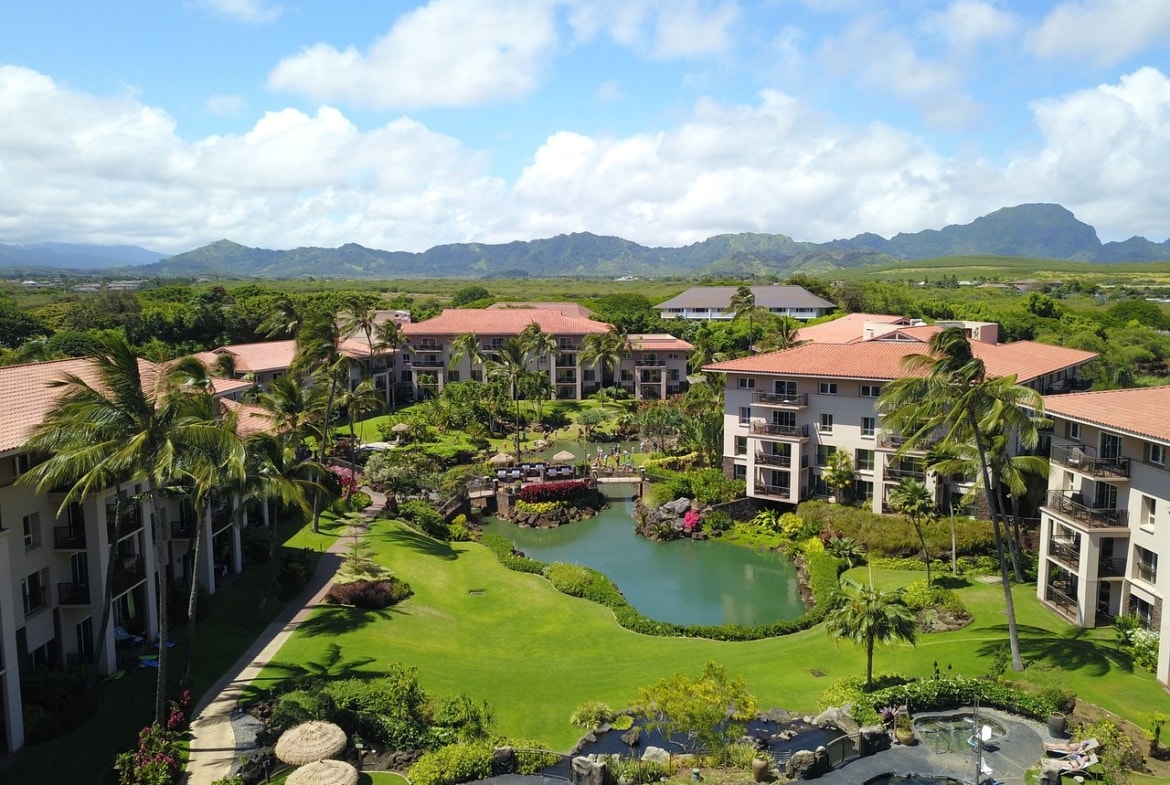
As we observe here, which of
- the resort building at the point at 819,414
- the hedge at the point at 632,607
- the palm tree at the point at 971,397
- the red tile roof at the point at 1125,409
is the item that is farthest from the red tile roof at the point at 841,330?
the palm tree at the point at 971,397

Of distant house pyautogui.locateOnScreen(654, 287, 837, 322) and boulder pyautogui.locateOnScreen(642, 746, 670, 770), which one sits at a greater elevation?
distant house pyautogui.locateOnScreen(654, 287, 837, 322)

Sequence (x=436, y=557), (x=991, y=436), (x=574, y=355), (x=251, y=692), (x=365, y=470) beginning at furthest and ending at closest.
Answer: (x=574, y=355)
(x=365, y=470)
(x=436, y=557)
(x=991, y=436)
(x=251, y=692)

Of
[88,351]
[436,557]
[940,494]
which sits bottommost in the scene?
[436,557]

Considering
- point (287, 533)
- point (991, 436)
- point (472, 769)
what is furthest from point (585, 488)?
point (472, 769)

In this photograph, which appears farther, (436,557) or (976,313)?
(976,313)

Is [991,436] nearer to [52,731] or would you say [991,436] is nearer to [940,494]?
[940,494]

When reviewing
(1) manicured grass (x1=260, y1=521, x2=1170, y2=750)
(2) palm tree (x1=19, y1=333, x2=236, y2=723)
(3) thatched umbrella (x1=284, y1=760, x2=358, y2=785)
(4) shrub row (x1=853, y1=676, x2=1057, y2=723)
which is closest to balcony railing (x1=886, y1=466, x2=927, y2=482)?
(1) manicured grass (x1=260, y1=521, x2=1170, y2=750)

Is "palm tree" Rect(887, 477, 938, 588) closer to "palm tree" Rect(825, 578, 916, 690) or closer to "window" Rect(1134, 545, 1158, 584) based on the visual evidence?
"window" Rect(1134, 545, 1158, 584)
